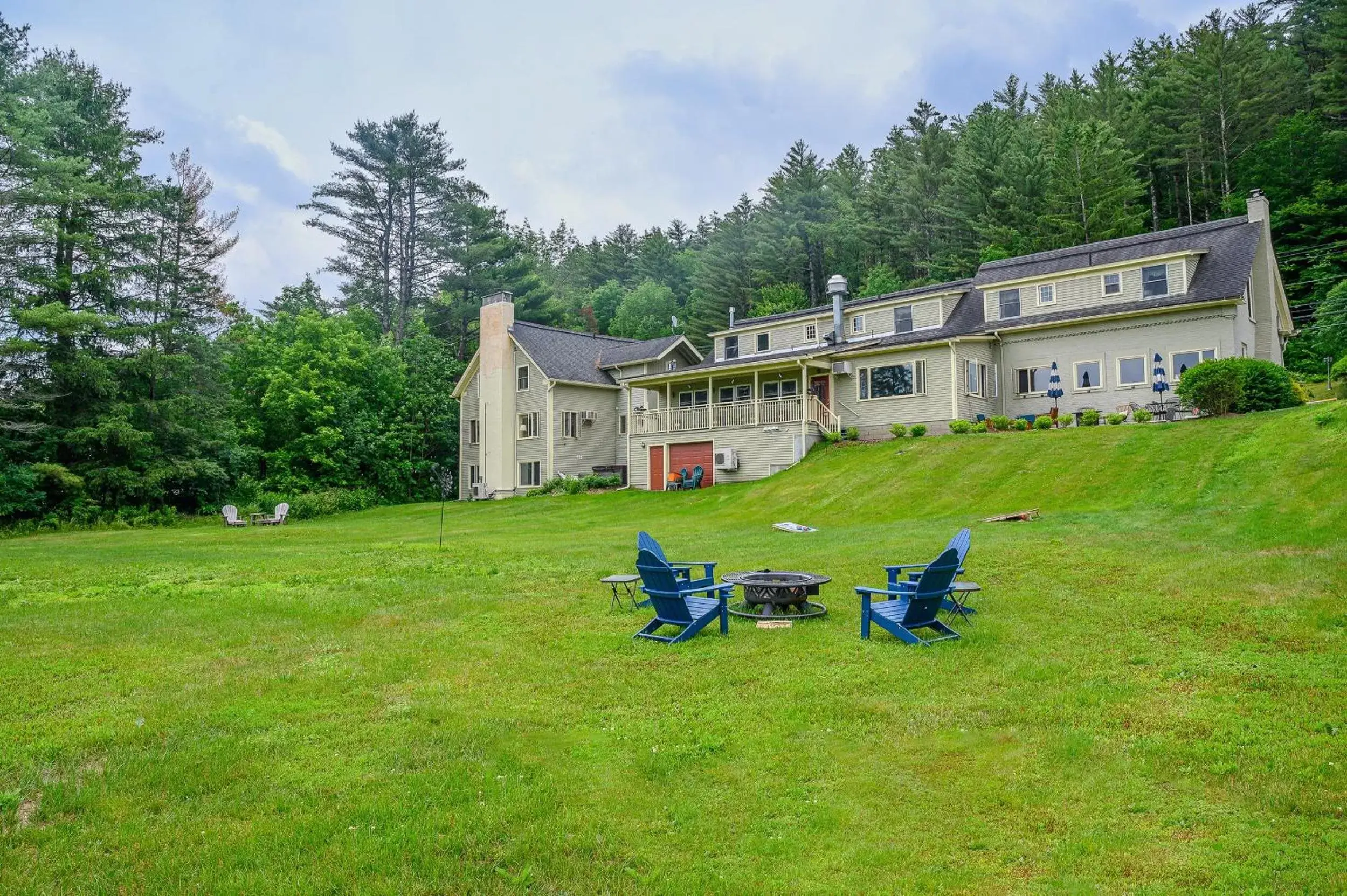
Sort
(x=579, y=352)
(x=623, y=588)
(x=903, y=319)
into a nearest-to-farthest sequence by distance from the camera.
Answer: (x=623, y=588) < (x=903, y=319) < (x=579, y=352)

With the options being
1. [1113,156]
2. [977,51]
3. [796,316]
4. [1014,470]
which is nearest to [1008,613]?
[1014,470]

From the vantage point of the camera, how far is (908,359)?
3069cm

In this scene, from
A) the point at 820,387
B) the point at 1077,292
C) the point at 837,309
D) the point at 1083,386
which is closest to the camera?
the point at 1083,386

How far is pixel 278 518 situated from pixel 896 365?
24.3 metres

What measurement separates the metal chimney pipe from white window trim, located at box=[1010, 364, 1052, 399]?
23.4 feet

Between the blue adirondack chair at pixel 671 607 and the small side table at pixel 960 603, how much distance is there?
90.3 inches

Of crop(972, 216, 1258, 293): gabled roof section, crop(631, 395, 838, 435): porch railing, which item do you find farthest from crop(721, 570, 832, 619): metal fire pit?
crop(972, 216, 1258, 293): gabled roof section

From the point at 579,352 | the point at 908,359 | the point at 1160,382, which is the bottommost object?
the point at 1160,382

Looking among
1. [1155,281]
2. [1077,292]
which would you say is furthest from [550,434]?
[1155,281]

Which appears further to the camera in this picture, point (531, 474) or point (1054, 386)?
point (531, 474)

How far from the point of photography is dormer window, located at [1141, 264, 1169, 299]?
28078 millimetres

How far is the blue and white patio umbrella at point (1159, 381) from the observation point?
25.3 m

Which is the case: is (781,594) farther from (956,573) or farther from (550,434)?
(550,434)

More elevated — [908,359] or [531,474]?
[908,359]
